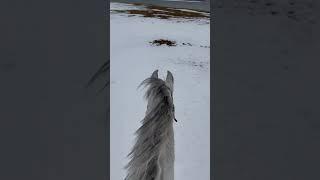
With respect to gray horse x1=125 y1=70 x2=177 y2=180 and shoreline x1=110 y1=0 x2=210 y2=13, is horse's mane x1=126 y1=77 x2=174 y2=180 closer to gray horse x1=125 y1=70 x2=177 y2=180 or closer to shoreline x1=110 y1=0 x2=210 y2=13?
gray horse x1=125 y1=70 x2=177 y2=180

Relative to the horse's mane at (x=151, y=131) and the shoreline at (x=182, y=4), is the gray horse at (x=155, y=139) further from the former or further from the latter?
the shoreline at (x=182, y=4)

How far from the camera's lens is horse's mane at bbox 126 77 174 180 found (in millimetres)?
1010

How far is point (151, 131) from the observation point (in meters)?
1.04

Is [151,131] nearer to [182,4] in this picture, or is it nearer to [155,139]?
[155,139]

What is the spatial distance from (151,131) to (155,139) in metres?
0.03

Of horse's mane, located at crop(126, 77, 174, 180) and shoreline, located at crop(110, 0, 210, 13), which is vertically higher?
shoreline, located at crop(110, 0, 210, 13)

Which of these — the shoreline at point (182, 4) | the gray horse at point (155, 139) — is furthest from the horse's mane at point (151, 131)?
the shoreline at point (182, 4)

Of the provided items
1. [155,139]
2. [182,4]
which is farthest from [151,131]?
[182,4]

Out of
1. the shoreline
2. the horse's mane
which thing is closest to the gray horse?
the horse's mane

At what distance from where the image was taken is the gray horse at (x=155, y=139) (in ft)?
3.29

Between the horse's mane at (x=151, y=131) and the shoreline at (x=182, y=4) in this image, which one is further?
the shoreline at (x=182, y=4)
